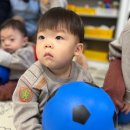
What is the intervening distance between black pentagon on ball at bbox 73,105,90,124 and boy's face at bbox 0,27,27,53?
786 mm

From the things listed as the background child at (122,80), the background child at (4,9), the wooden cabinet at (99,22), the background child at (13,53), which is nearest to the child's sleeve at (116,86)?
the background child at (122,80)

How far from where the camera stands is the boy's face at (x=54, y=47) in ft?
2.58

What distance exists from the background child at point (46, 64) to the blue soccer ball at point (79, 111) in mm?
118

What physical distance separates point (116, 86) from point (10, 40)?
2.38ft

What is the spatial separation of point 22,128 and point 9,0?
1.21 metres

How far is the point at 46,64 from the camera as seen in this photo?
0.81 m

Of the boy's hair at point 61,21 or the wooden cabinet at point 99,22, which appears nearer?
the boy's hair at point 61,21

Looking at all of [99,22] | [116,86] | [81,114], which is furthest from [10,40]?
[99,22]

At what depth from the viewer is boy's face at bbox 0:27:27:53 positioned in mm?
1316

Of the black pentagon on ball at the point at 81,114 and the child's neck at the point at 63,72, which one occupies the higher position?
the black pentagon on ball at the point at 81,114

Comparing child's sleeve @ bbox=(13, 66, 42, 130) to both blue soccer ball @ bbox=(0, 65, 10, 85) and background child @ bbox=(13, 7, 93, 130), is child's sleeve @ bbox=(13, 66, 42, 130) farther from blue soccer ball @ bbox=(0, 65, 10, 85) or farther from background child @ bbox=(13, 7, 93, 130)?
Answer: blue soccer ball @ bbox=(0, 65, 10, 85)

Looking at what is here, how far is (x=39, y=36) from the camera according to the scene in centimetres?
82

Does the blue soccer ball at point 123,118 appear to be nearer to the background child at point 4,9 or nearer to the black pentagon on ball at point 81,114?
the black pentagon on ball at point 81,114

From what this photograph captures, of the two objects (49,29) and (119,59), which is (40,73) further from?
(119,59)
